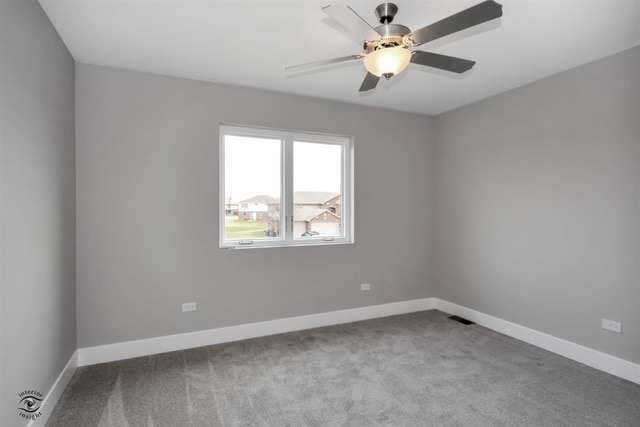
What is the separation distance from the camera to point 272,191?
3.73 meters

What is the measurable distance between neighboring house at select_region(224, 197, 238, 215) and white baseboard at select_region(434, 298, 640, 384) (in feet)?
9.88

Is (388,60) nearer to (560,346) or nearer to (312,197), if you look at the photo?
(312,197)

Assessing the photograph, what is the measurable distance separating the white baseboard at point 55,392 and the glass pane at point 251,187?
1.62 metres

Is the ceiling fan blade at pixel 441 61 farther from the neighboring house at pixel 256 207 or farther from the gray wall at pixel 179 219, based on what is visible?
the neighboring house at pixel 256 207

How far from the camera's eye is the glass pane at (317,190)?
384cm

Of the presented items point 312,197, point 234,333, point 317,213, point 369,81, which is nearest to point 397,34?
point 369,81

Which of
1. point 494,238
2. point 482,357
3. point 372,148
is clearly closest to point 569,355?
point 482,357

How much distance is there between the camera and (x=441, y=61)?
201 cm

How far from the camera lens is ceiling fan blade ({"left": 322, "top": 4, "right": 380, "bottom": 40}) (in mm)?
1500

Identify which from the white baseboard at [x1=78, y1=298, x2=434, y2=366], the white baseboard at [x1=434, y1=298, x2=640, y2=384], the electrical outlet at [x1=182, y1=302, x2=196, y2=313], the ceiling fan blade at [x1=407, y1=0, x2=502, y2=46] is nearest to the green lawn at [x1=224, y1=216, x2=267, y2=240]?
the electrical outlet at [x1=182, y1=302, x2=196, y2=313]

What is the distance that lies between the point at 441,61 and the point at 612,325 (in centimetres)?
264

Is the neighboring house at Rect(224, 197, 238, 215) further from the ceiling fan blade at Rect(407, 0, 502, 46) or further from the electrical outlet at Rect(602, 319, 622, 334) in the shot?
the electrical outlet at Rect(602, 319, 622, 334)

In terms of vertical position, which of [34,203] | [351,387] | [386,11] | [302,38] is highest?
[302,38]

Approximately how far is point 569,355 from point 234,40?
3.98 meters
